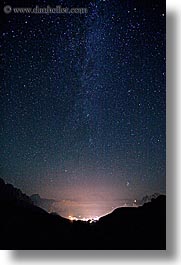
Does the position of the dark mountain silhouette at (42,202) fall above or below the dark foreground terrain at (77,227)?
above

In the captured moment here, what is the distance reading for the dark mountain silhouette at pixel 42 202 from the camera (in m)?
1.61

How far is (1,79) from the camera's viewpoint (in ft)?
5.34

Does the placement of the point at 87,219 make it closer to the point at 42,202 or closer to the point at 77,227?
the point at 77,227

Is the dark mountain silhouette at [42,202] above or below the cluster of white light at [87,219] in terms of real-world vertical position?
above

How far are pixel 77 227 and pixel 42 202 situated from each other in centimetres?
14

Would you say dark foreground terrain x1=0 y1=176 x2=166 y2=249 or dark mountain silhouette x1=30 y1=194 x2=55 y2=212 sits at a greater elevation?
A: dark mountain silhouette x1=30 y1=194 x2=55 y2=212

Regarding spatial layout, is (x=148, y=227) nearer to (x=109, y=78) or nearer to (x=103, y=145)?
(x=103, y=145)

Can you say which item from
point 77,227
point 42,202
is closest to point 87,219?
point 77,227

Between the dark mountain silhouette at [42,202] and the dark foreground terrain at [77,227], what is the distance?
0.04 feet

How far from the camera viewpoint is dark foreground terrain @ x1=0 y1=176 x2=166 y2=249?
1600 mm

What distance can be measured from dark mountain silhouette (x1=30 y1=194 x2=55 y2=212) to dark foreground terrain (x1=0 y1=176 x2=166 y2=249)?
0.04 ft

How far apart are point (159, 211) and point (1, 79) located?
2.16 feet

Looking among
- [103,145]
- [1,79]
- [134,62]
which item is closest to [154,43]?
[134,62]

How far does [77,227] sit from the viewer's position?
162 cm
